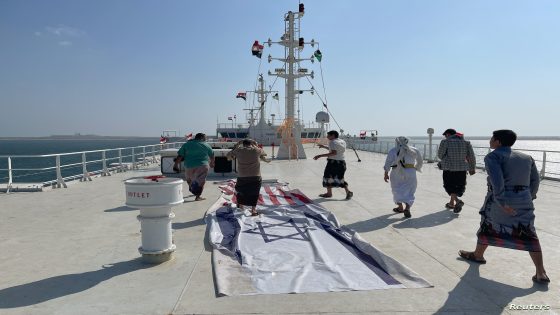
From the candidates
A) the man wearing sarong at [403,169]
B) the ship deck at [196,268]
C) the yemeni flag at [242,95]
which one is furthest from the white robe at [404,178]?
the yemeni flag at [242,95]

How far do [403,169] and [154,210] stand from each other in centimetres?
456

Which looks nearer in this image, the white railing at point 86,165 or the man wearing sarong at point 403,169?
the man wearing sarong at point 403,169

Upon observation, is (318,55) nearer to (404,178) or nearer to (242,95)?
(404,178)

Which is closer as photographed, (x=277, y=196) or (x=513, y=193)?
(x=513, y=193)

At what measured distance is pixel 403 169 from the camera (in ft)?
23.3

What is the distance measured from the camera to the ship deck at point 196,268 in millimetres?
3246

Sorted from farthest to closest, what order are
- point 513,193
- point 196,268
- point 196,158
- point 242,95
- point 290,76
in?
point 242,95 < point 290,76 < point 196,158 < point 196,268 < point 513,193

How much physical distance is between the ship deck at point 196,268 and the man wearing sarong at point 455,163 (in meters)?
0.40

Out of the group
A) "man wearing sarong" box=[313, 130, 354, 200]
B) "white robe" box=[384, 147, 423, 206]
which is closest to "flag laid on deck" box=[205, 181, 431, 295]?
"white robe" box=[384, 147, 423, 206]

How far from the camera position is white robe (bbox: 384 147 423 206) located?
7031mm

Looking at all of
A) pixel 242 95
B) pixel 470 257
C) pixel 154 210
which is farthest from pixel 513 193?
pixel 242 95

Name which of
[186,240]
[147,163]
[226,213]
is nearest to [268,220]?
[226,213]

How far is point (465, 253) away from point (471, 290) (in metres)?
0.95

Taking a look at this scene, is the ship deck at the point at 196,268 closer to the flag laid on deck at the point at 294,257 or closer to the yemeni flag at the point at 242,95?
the flag laid on deck at the point at 294,257
